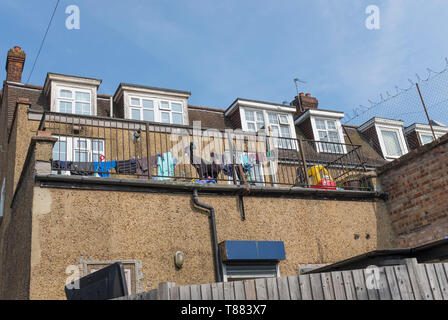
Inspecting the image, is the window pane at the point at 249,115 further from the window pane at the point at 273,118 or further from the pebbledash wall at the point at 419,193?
the pebbledash wall at the point at 419,193

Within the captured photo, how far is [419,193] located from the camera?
9055mm

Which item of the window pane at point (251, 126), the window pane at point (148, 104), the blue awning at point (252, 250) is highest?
the window pane at point (148, 104)

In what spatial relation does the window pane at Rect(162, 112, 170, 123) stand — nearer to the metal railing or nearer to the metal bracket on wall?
the metal railing

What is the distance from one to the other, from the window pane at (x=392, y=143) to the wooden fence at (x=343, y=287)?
17082 mm

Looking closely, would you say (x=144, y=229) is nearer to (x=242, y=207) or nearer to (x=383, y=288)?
(x=242, y=207)

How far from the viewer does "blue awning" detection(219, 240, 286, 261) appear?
755 cm

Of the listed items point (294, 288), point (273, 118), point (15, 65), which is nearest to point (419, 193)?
point (294, 288)

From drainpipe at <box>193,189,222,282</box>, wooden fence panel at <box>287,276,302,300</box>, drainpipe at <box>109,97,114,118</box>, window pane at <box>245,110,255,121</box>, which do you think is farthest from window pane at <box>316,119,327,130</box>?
wooden fence panel at <box>287,276,302,300</box>

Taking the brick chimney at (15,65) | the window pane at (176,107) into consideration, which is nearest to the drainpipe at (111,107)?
the window pane at (176,107)

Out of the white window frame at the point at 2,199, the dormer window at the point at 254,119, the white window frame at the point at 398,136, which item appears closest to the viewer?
the white window frame at the point at 2,199

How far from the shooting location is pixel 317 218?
8836mm

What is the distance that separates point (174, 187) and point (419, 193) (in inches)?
199

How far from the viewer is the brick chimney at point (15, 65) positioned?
49.2ft

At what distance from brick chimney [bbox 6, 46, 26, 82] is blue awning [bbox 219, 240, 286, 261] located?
11.0m
